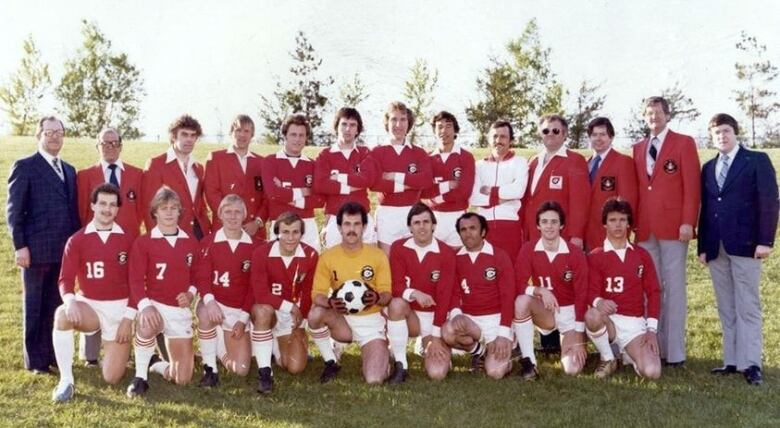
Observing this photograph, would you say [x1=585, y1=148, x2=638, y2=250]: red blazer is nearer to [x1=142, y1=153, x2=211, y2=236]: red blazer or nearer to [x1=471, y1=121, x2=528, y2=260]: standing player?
[x1=471, y1=121, x2=528, y2=260]: standing player

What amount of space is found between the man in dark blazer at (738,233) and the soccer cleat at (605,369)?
936 millimetres

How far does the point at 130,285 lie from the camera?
621 centimetres

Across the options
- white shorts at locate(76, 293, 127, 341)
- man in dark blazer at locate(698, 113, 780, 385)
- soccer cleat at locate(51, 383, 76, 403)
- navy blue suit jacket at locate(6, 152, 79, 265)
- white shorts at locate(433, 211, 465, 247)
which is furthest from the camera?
white shorts at locate(433, 211, 465, 247)

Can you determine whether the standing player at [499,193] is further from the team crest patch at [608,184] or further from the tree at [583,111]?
the tree at [583,111]

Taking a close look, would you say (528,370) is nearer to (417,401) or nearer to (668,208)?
(417,401)

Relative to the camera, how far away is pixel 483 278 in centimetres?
673

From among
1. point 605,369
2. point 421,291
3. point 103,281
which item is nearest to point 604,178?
point 605,369

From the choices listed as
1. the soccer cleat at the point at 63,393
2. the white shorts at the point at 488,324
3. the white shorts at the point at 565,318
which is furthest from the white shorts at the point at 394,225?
the soccer cleat at the point at 63,393

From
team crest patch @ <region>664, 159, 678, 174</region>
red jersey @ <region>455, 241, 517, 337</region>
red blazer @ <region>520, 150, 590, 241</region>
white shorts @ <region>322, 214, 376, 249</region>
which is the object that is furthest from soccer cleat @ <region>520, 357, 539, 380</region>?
team crest patch @ <region>664, 159, 678, 174</region>

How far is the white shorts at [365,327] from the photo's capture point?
6660 mm

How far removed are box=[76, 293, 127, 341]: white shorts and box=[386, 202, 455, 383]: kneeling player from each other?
2.22 meters

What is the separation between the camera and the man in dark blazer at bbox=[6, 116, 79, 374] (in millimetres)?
6438

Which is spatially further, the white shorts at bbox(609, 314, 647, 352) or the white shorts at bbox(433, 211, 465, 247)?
the white shorts at bbox(433, 211, 465, 247)

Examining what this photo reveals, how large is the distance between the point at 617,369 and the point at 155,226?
421 cm
